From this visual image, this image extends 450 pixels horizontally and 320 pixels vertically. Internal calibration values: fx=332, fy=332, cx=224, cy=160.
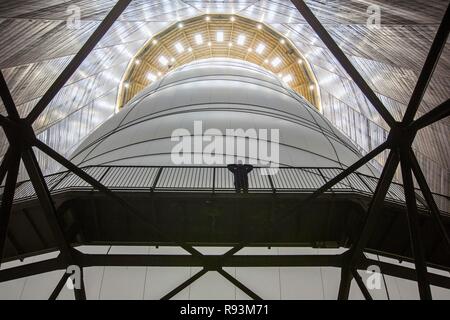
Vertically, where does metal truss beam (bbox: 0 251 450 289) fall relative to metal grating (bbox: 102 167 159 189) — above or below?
below

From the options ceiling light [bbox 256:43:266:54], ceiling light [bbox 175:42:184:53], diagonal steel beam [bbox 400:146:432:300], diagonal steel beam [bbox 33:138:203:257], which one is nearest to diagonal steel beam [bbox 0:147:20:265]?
diagonal steel beam [bbox 33:138:203:257]

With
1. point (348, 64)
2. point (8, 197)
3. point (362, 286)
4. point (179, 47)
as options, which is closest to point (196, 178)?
point (362, 286)

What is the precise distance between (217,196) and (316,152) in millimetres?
5660

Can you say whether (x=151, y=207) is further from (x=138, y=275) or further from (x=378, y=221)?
(x=378, y=221)

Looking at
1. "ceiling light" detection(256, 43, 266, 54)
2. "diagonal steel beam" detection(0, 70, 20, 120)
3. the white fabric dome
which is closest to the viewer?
"diagonal steel beam" detection(0, 70, 20, 120)

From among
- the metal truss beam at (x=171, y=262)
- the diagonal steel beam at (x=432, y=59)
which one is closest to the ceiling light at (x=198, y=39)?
the metal truss beam at (x=171, y=262)

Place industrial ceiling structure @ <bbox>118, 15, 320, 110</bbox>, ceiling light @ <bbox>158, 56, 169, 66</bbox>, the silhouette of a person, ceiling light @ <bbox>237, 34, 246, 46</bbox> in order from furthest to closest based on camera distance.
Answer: ceiling light @ <bbox>237, 34, 246, 46</bbox> < ceiling light @ <bbox>158, 56, 169, 66</bbox> < industrial ceiling structure @ <bbox>118, 15, 320, 110</bbox> < the silhouette of a person

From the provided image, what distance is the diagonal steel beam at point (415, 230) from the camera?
5.38 m

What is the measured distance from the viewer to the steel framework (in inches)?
211

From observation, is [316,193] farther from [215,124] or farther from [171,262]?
[215,124]

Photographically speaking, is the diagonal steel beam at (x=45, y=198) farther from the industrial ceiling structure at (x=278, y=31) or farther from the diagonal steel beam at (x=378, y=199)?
the diagonal steel beam at (x=378, y=199)

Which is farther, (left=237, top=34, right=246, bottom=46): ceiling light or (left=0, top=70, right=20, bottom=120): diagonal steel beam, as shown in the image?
(left=237, top=34, right=246, bottom=46): ceiling light

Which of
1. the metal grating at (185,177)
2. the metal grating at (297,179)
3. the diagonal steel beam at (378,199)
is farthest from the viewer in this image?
the metal grating at (297,179)

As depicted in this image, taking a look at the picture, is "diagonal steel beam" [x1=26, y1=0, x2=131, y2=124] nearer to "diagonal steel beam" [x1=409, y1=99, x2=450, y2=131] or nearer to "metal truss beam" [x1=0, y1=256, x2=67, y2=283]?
"metal truss beam" [x1=0, y1=256, x2=67, y2=283]
